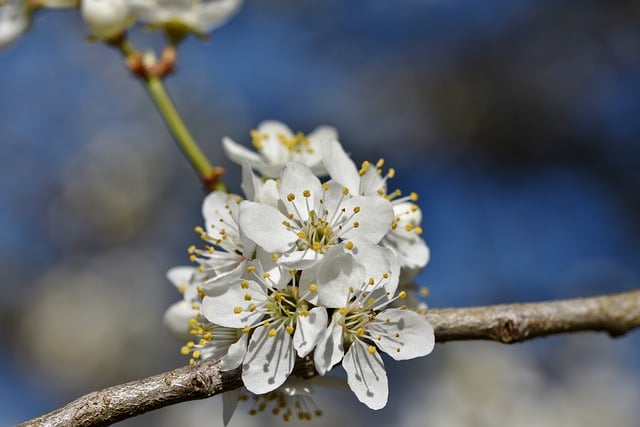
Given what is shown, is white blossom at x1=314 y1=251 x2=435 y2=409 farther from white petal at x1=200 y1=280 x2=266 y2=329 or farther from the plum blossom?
white petal at x1=200 y1=280 x2=266 y2=329

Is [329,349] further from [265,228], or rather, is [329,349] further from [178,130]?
[178,130]

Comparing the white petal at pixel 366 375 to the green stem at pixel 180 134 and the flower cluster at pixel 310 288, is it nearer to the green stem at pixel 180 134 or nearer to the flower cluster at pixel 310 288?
the flower cluster at pixel 310 288

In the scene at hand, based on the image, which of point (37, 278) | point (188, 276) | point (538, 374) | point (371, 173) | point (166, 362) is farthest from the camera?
point (37, 278)

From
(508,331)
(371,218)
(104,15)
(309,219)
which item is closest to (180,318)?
(309,219)

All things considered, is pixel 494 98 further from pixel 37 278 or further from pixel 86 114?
pixel 37 278

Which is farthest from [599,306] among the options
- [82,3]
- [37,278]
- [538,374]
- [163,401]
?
[37,278]

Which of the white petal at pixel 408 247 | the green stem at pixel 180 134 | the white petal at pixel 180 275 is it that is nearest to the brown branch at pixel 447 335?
the white petal at pixel 408 247
